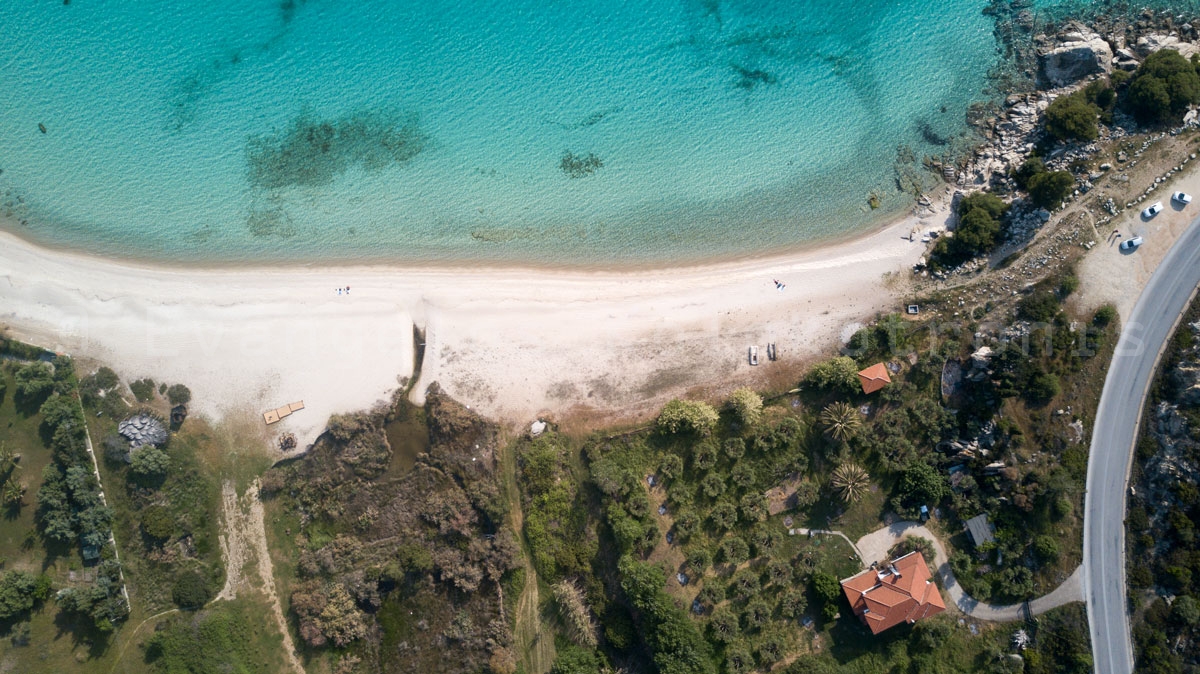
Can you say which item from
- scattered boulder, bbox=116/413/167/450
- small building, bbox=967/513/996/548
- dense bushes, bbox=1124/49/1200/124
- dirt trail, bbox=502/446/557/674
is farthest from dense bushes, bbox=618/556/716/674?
dense bushes, bbox=1124/49/1200/124

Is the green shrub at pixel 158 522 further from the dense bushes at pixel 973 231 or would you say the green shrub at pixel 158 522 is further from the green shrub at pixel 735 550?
the dense bushes at pixel 973 231

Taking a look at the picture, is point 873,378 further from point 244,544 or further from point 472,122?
point 244,544

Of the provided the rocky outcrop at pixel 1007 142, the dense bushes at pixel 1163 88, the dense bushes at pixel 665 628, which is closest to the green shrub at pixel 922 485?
the dense bushes at pixel 665 628

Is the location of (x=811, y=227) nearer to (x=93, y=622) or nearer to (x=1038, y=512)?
(x=1038, y=512)

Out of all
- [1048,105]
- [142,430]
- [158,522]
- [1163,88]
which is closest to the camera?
Result: [1163,88]

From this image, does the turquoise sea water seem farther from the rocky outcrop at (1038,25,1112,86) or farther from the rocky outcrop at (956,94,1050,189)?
the rocky outcrop at (1038,25,1112,86)

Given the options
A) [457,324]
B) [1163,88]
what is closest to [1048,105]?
[1163,88]

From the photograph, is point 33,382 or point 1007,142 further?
point 1007,142
